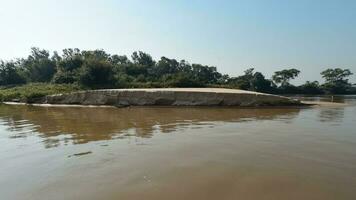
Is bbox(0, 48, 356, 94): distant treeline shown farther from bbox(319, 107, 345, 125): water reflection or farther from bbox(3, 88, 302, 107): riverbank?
bbox(319, 107, 345, 125): water reflection

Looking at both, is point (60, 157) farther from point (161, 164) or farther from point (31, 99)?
point (31, 99)

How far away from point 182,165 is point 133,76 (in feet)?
143

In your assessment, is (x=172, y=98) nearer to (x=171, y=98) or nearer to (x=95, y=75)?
(x=171, y=98)

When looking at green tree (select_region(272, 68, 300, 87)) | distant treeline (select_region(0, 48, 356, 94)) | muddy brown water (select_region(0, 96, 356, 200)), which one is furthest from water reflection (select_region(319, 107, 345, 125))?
green tree (select_region(272, 68, 300, 87))

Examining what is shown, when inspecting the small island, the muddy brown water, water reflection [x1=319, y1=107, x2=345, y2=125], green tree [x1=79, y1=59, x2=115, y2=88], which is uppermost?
green tree [x1=79, y1=59, x2=115, y2=88]

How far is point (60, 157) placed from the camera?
713 centimetres

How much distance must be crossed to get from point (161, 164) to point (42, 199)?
2251mm

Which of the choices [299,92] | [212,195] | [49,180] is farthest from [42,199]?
[299,92]

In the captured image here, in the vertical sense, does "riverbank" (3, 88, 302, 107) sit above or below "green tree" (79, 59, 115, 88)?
below

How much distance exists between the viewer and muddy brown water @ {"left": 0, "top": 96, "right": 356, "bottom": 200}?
475 cm

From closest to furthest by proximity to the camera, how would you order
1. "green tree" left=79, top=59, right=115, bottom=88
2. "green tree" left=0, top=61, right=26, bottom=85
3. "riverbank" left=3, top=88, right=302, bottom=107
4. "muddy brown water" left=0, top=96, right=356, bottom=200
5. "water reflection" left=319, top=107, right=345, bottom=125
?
1. "muddy brown water" left=0, top=96, right=356, bottom=200
2. "water reflection" left=319, top=107, right=345, bottom=125
3. "riverbank" left=3, top=88, right=302, bottom=107
4. "green tree" left=79, top=59, right=115, bottom=88
5. "green tree" left=0, top=61, right=26, bottom=85

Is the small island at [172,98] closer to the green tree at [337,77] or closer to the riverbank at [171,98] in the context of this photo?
the riverbank at [171,98]

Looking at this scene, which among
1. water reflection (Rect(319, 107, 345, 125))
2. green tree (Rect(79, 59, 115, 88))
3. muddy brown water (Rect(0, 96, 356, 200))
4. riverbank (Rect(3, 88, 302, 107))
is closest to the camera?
muddy brown water (Rect(0, 96, 356, 200))

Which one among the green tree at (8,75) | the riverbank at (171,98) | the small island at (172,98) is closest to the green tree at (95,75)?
the riverbank at (171,98)
